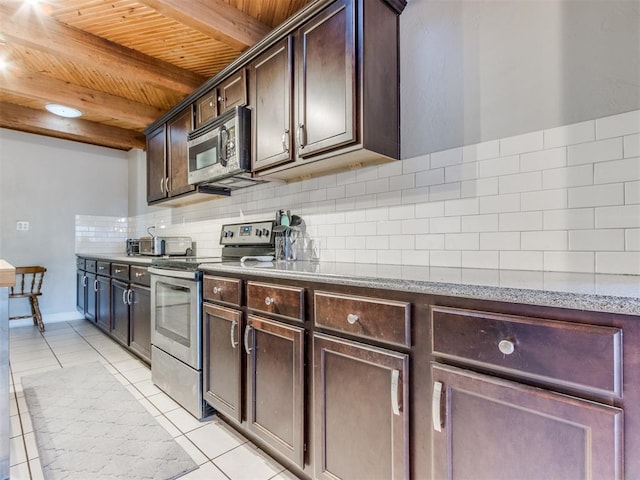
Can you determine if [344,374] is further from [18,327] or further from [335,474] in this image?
[18,327]

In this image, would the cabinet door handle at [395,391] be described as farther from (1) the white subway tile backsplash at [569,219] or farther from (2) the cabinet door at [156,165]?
(2) the cabinet door at [156,165]

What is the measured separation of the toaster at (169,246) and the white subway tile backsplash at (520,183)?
290cm

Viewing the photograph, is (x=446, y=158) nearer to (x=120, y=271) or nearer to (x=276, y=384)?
(x=276, y=384)

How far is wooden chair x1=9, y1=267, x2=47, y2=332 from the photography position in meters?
3.83

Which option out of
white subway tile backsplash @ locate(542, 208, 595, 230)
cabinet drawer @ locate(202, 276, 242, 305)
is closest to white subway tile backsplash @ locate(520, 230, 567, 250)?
white subway tile backsplash @ locate(542, 208, 595, 230)

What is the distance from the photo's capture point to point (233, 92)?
2309 millimetres

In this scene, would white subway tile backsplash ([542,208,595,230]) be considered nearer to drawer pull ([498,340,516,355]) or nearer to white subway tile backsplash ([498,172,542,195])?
white subway tile backsplash ([498,172,542,195])

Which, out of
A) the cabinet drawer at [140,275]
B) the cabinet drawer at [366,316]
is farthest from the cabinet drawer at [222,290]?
the cabinet drawer at [140,275]

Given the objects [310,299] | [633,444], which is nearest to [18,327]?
[310,299]

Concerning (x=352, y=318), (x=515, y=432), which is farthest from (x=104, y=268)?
(x=515, y=432)

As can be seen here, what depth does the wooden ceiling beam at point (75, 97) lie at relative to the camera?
305cm

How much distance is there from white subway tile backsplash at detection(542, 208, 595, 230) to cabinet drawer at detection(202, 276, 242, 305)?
4.50 ft

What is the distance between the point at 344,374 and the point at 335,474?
0.38m

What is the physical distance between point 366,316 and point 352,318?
0.18 feet
